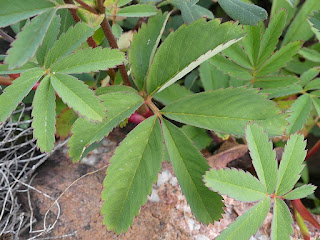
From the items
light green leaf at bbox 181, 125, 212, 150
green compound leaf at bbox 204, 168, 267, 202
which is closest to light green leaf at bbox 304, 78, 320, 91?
light green leaf at bbox 181, 125, 212, 150

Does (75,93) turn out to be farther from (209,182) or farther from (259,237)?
(259,237)

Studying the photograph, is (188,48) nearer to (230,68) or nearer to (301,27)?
(230,68)

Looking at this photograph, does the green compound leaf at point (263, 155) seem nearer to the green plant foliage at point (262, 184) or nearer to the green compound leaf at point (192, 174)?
the green plant foliage at point (262, 184)

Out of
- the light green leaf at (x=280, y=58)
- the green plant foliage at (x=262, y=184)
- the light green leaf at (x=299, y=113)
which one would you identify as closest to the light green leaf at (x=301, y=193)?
the green plant foliage at (x=262, y=184)

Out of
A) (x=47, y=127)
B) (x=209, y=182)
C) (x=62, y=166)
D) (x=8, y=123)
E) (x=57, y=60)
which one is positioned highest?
(x=57, y=60)

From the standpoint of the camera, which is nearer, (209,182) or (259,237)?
(209,182)

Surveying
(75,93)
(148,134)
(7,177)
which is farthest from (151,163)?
(7,177)
